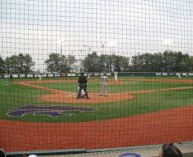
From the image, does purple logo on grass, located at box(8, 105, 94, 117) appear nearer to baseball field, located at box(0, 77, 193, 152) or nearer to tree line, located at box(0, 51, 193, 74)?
baseball field, located at box(0, 77, 193, 152)

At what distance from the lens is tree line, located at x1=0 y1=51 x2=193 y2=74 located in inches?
307

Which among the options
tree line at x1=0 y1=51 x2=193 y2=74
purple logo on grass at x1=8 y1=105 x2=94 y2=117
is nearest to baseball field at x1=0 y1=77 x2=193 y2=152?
purple logo on grass at x1=8 y1=105 x2=94 y2=117

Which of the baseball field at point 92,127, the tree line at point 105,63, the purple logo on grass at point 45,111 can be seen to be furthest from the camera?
the purple logo on grass at point 45,111

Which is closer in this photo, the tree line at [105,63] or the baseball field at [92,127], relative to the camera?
the tree line at [105,63]

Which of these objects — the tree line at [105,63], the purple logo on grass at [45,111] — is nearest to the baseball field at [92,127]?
the purple logo on grass at [45,111]

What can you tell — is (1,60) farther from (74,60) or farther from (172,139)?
(172,139)

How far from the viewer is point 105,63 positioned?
32.9 feet

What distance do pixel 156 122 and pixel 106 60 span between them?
3.18 meters

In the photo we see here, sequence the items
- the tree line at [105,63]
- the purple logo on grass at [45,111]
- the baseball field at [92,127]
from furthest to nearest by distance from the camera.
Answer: the purple logo on grass at [45,111], the baseball field at [92,127], the tree line at [105,63]

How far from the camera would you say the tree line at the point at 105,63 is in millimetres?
7797

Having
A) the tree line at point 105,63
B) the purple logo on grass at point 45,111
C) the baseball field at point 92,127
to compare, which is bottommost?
the baseball field at point 92,127

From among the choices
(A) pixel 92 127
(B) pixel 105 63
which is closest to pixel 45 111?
(A) pixel 92 127

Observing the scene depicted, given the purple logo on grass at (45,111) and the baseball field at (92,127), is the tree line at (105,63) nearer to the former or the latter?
the baseball field at (92,127)

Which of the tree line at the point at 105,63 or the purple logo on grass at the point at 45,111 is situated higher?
the tree line at the point at 105,63
